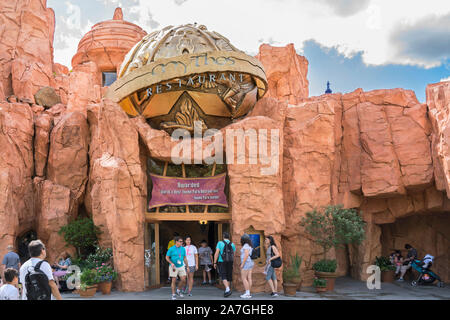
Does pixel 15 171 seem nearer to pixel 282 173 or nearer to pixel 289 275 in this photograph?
pixel 282 173

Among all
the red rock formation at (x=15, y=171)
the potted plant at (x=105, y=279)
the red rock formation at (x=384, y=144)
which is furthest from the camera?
the red rock formation at (x=384, y=144)

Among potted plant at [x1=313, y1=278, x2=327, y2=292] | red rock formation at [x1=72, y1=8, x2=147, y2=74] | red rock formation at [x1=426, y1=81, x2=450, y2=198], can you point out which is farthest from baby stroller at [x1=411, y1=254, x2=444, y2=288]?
red rock formation at [x1=72, y1=8, x2=147, y2=74]

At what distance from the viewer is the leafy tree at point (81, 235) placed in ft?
45.2

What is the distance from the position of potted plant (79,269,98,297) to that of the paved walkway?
16 cm

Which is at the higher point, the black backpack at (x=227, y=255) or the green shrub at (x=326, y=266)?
the black backpack at (x=227, y=255)

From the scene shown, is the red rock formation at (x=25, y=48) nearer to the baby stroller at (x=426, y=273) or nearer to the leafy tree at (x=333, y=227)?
the leafy tree at (x=333, y=227)

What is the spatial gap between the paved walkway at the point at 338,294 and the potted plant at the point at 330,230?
25.5 inches

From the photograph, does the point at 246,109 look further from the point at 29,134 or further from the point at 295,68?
the point at 295,68

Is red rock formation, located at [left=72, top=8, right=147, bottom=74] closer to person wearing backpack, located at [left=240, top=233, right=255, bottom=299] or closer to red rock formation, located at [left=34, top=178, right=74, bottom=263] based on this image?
red rock formation, located at [left=34, top=178, right=74, bottom=263]

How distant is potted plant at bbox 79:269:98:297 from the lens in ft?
34.0

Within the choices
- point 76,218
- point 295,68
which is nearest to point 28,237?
point 76,218

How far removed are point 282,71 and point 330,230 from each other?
13130 millimetres

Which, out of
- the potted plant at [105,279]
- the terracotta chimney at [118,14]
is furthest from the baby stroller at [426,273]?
the terracotta chimney at [118,14]
